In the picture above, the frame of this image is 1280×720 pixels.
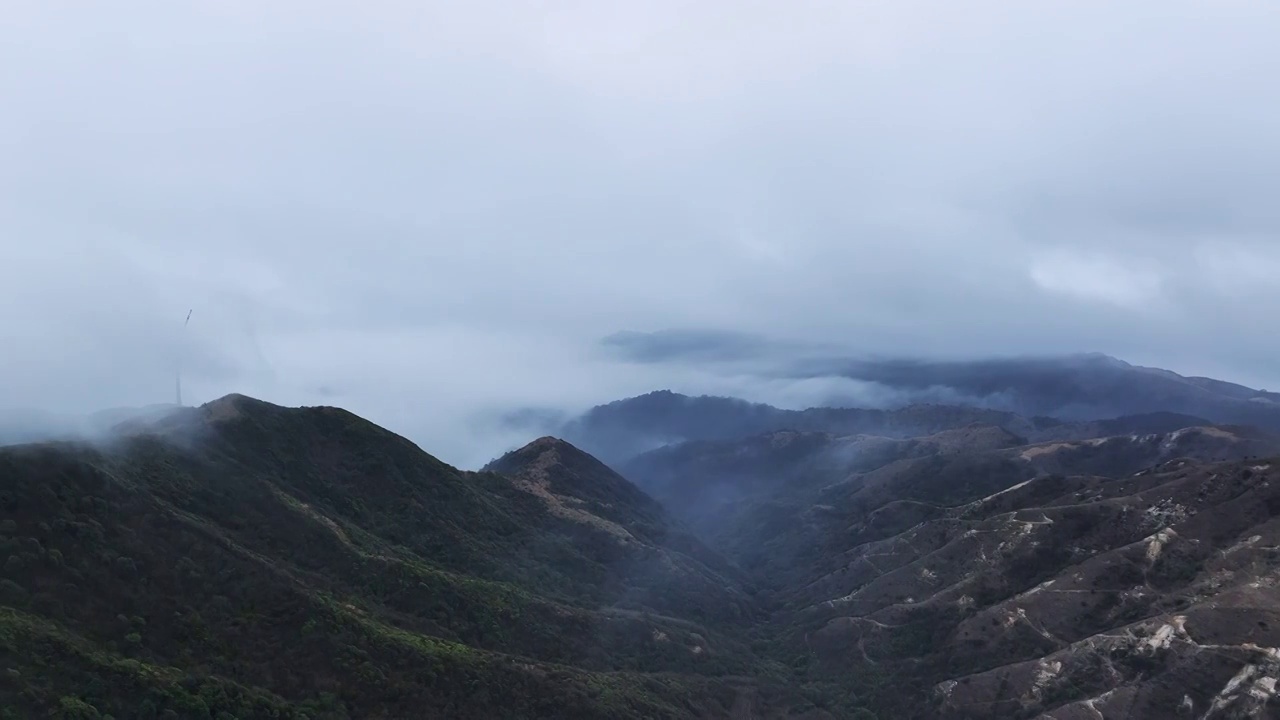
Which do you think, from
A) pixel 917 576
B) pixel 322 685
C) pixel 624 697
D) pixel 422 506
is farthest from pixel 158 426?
pixel 917 576

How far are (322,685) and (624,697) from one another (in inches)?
1668

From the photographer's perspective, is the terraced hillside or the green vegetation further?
the terraced hillside

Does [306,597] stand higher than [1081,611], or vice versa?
[306,597]

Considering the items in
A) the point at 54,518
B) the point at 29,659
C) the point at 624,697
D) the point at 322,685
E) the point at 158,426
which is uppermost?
the point at 158,426

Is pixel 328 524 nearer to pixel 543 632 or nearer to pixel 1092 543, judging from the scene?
pixel 543 632

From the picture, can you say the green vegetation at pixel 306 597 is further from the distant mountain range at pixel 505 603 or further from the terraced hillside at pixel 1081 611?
the terraced hillside at pixel 1081 611

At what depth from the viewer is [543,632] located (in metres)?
140

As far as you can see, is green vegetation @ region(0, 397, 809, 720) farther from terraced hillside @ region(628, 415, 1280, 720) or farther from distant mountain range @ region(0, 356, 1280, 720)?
terraced hillside @ region(628, 415, 1280, 720)

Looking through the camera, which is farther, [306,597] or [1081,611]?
[1081,611]

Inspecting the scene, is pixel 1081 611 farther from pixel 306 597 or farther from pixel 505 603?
pixel 306 597

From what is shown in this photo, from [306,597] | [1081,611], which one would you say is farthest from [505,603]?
[1081,611]

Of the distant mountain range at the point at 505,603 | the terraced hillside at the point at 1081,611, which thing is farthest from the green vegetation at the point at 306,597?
the terraced hillside at the point at 1081,611

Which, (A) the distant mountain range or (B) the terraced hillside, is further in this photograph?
(B) the terraced hillside

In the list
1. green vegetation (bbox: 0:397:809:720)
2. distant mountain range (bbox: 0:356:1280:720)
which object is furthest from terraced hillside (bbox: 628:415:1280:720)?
green vegetation (bbox: 0:397:809:720)
